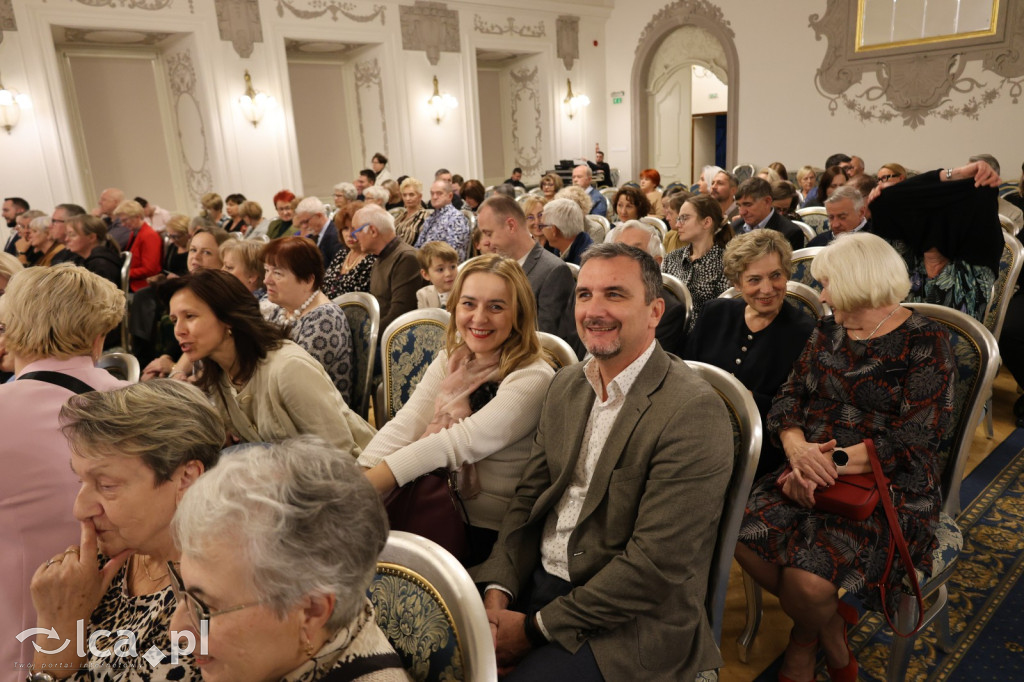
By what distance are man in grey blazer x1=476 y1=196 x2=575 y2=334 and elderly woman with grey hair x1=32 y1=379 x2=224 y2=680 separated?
1.89 meters

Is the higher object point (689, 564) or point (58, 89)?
point (58, 89)

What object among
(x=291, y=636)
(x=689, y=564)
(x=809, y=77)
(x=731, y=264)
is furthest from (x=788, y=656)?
(x=809, y=77)

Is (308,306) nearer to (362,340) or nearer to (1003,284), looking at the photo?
(362,340)

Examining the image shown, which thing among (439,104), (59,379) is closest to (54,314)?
(59,379)

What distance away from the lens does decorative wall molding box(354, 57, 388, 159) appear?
11117mm

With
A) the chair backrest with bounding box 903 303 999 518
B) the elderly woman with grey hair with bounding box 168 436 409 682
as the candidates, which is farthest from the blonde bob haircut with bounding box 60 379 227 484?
the chair backrest with bounding box 903 303 999 518

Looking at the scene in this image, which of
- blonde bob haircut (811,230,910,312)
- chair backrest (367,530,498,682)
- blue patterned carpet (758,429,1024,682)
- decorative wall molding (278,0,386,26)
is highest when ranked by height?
decorative wall molding (278,0,386,26)

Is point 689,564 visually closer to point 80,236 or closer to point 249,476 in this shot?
point 249,476

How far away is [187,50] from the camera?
930 centimetres

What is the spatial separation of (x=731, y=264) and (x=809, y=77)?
9831 millimetres

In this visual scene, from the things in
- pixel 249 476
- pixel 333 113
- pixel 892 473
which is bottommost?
pixel 892 473

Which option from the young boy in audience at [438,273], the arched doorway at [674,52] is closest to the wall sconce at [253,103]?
the arched doorway at [674,52]

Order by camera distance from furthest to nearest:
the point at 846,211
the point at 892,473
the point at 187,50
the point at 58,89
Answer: the point at 187,50 < the point at 58,89 < the point at 846,211 < the point at 892,473

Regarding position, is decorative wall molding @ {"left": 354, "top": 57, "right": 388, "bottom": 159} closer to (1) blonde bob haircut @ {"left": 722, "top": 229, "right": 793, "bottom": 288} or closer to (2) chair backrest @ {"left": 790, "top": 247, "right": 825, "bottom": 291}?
(2) chair backrest @ {"left": 790, "top": 247, "right": 825, "bottom": 291}
